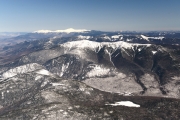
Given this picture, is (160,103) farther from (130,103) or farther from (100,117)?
(100,117)

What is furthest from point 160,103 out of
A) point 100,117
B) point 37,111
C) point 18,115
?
point 18,115

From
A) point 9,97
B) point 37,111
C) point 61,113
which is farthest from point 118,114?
point 9,97

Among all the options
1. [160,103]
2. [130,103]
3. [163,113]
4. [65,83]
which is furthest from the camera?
[65,83]

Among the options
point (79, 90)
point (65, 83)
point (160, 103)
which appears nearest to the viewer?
point (160, 103)

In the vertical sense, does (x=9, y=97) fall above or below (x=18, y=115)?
below

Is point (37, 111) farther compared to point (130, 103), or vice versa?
point (130, 103)

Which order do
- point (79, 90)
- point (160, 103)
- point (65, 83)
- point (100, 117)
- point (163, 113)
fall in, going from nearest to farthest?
1. point (100, 117)
2. point (163, 113)
3. point (160, 103)
4. point (79, 90)
5. point (65, 83)

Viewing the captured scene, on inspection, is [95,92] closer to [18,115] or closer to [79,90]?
[79,90]

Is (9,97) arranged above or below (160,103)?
below

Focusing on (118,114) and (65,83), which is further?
(65,83)
